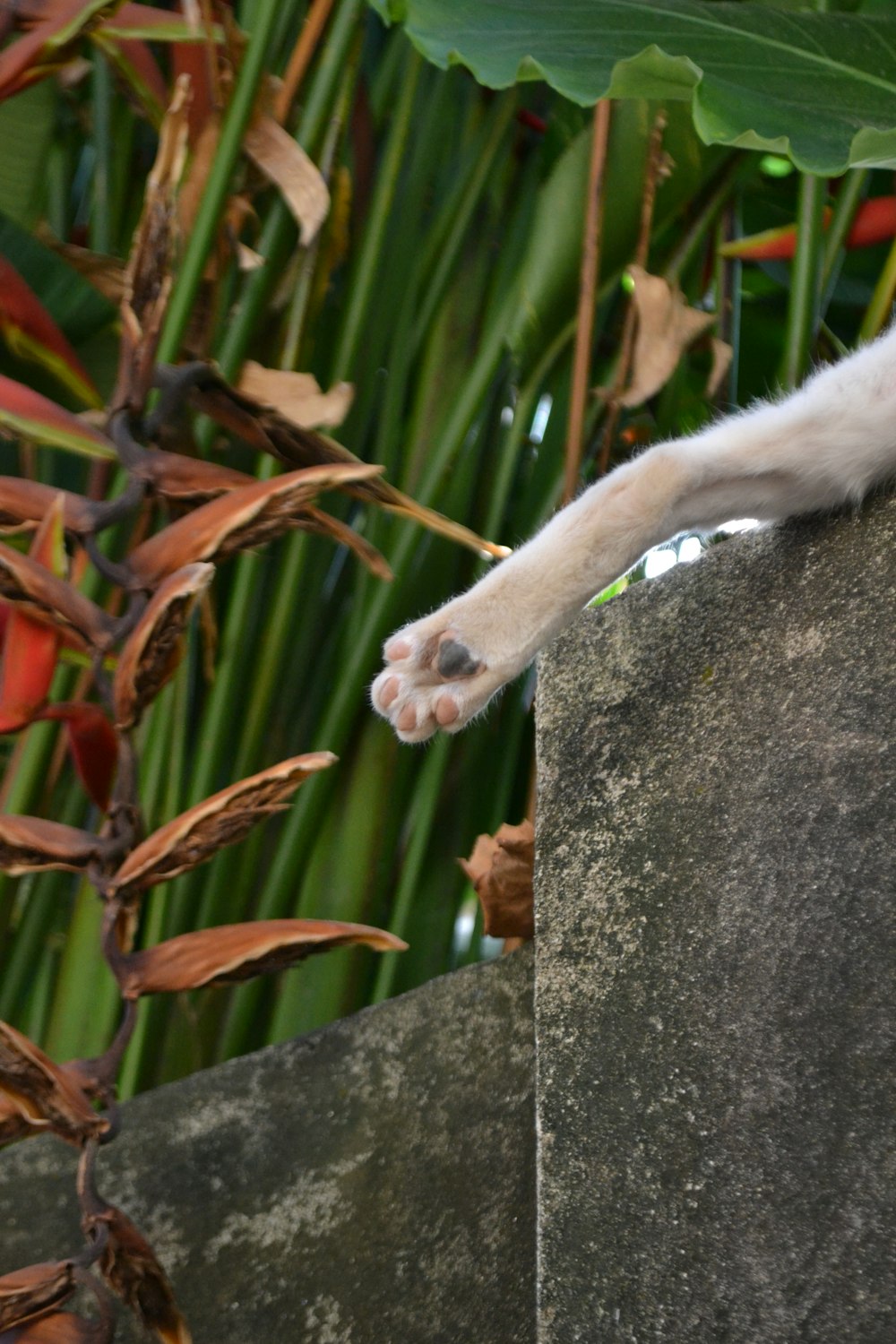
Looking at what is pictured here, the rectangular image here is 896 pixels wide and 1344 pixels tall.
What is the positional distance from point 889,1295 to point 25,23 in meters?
0.68

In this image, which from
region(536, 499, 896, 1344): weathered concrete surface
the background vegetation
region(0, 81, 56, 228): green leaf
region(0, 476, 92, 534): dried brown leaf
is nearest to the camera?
region(536, 499, 896, 1344): weathered concrete surface

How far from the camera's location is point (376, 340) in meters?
0.97

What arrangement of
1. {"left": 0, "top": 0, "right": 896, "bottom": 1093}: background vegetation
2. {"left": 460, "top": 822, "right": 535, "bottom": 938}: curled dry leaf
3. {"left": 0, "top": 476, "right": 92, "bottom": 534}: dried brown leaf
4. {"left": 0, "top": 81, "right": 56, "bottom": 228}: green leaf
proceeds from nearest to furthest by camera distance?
{"left": 0, "top": 476, "right": 92, "bottom": 534}: dried brown leaf, {"left": 460, "top": 822, "right": 535, "bottom": 938}: curled dry leaf, {"left": 0, "top": 0, "right": 896, "bottom": 1093}: background vegetation, {"left": 0, "top": 81, "right": 56, "bottom": 228}: green leaf

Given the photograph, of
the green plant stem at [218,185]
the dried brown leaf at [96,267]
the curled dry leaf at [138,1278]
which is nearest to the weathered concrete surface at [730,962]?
the curled dry leaf at [138,1278]

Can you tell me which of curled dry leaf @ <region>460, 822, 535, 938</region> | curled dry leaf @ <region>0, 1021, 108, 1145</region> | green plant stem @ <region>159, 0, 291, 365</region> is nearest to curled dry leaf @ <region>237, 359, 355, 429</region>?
green plant stem @ <region>159, 0, 291, 365</region>

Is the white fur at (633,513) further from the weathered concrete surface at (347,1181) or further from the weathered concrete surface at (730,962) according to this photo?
the weathered concrete surface at (347,1181)

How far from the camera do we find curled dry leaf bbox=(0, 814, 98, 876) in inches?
18.6

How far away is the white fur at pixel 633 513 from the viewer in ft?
1.94

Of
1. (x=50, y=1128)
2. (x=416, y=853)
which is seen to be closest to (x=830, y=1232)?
(x=50, y=1128)

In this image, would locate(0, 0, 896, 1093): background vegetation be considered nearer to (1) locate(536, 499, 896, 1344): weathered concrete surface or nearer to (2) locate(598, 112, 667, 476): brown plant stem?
(2) locate(598, 112, 667, 476): brown plant stem

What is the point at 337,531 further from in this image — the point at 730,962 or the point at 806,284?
the point at 806,284

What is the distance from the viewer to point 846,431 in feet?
1.97

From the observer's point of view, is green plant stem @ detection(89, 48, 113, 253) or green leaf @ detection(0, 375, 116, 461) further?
green plant stem @ detection(89, 48, 113, 253)

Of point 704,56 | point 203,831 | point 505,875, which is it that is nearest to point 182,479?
point 203,831
